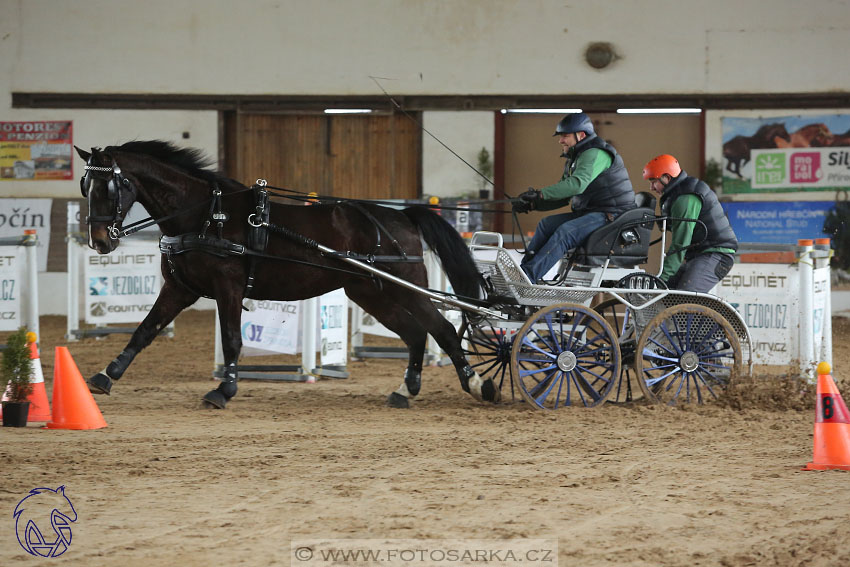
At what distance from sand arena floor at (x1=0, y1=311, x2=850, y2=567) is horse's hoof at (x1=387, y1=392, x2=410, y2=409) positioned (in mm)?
72

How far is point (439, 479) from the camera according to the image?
190 inches

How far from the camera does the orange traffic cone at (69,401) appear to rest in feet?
20.1

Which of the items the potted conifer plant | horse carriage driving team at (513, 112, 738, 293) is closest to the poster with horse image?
horse carriage driving team at (513, 112, 738, 293)

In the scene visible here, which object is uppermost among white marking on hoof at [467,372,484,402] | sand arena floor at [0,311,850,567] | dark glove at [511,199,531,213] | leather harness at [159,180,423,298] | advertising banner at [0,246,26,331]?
dark glove at [511,199,531,213]

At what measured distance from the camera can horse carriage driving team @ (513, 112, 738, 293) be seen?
7020mm

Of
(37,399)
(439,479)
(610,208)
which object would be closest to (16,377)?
(37,399)

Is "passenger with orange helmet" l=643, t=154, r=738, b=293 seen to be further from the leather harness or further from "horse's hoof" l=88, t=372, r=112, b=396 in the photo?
"horse's hoof" l=88, t=372, r=112, b=396

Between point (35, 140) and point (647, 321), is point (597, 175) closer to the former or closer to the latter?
point (647, 321)

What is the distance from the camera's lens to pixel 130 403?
24.4ft

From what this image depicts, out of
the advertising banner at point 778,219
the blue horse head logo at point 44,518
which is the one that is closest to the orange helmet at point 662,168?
the blue horse head logo at point 44,518

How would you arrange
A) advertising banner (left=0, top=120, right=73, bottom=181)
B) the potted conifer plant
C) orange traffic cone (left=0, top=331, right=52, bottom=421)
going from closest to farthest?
the potted conifer plant → orange traffic cone (left=0, top=331, right=52, bottom=421) → advertising banner (left=0, top=120, right=73, bottom=181)

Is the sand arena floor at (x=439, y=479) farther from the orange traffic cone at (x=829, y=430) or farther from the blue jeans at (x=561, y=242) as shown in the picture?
the blue jeans at (x=561, y=242)

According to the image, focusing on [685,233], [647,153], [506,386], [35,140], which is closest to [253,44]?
[35,140]

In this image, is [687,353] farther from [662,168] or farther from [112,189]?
[112,189]
